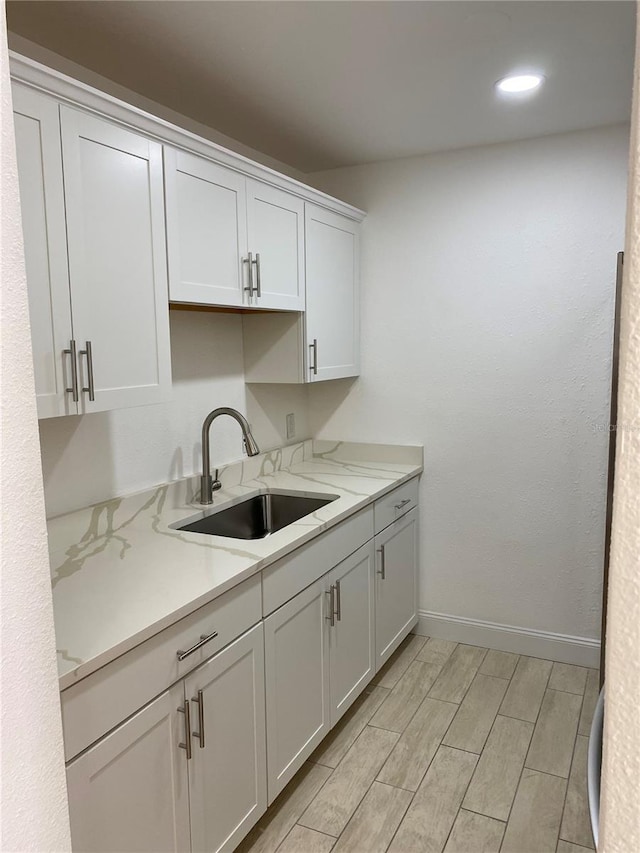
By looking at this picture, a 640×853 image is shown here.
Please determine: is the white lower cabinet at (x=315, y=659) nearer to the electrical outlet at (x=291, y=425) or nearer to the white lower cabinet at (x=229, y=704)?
the white lower cabinet at (x=229, y=704)

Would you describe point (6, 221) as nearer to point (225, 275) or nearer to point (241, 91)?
point (225, 275)

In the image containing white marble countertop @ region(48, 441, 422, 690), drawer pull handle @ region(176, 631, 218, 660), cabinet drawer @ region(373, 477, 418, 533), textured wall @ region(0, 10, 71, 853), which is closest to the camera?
→ textured wall @ region(0, 10, 71, 853)

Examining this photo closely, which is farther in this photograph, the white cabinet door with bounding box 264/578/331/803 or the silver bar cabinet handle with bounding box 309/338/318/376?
the silver bar cabinet handle with bounding box 309/338/318/376

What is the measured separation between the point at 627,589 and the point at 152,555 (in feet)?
5.46

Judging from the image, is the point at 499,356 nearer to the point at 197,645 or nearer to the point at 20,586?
the point at 197,645

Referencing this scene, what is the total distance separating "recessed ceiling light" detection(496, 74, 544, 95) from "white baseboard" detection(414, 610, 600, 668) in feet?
7.76

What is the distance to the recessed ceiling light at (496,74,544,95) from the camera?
7.07 feet

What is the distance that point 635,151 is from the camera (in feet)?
1.30

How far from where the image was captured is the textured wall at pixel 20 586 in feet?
2.20

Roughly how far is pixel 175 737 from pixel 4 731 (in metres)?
0.97

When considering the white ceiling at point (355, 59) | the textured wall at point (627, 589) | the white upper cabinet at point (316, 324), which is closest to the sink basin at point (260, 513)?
the white upper cabinet at point (316, 324)

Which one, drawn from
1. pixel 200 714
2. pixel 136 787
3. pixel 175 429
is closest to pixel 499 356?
pixel 175 429

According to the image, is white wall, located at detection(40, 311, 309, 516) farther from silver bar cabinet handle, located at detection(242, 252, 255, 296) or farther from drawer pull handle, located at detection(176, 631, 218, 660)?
drawer pull handle, located at detection(176, 631, 218, 660)

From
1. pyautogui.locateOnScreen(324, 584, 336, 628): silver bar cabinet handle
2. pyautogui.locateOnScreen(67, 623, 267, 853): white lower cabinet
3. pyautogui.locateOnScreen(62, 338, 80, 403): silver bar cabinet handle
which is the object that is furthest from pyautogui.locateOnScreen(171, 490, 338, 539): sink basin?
pyautogui.locateOnScreen(62, 338, 80, 403): silver bar cabinet handle
